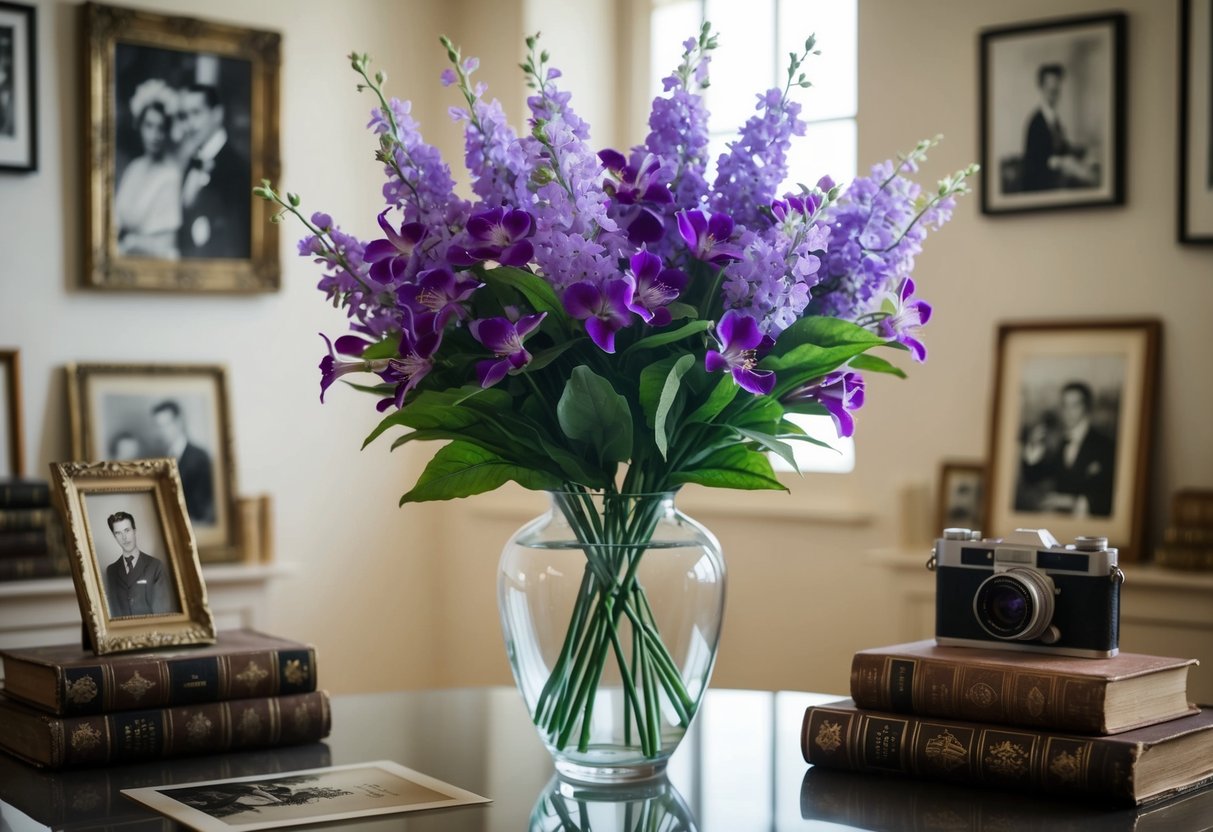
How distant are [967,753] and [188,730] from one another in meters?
0.73

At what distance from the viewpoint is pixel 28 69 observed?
3.42 metres

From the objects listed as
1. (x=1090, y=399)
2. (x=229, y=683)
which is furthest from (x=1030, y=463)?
(x=229, y=683)

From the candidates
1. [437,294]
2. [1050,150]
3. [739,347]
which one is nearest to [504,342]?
[437,294]

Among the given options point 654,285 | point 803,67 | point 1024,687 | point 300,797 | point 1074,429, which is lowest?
point 300,797

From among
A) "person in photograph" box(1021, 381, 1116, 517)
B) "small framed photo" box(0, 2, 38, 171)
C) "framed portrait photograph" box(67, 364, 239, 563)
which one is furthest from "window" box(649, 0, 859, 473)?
"small framed photo" box(0, 2, 38, 171)

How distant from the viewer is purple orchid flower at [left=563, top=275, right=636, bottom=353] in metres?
1.15

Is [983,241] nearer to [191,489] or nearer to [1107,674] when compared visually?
[191,489]

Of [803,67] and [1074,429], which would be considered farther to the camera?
[803,67]

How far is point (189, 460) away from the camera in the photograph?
12.0ft

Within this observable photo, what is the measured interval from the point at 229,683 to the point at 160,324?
7.99 ft

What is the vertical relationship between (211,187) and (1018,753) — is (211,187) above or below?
above

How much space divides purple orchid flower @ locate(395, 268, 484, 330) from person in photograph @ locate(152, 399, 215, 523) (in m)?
2.59

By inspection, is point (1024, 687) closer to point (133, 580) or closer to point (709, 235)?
point (709, 235)

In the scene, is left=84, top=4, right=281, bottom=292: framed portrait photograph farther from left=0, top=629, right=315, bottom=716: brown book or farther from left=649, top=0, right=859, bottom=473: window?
left=0, top=629, right=315, bottom=716: brown book
